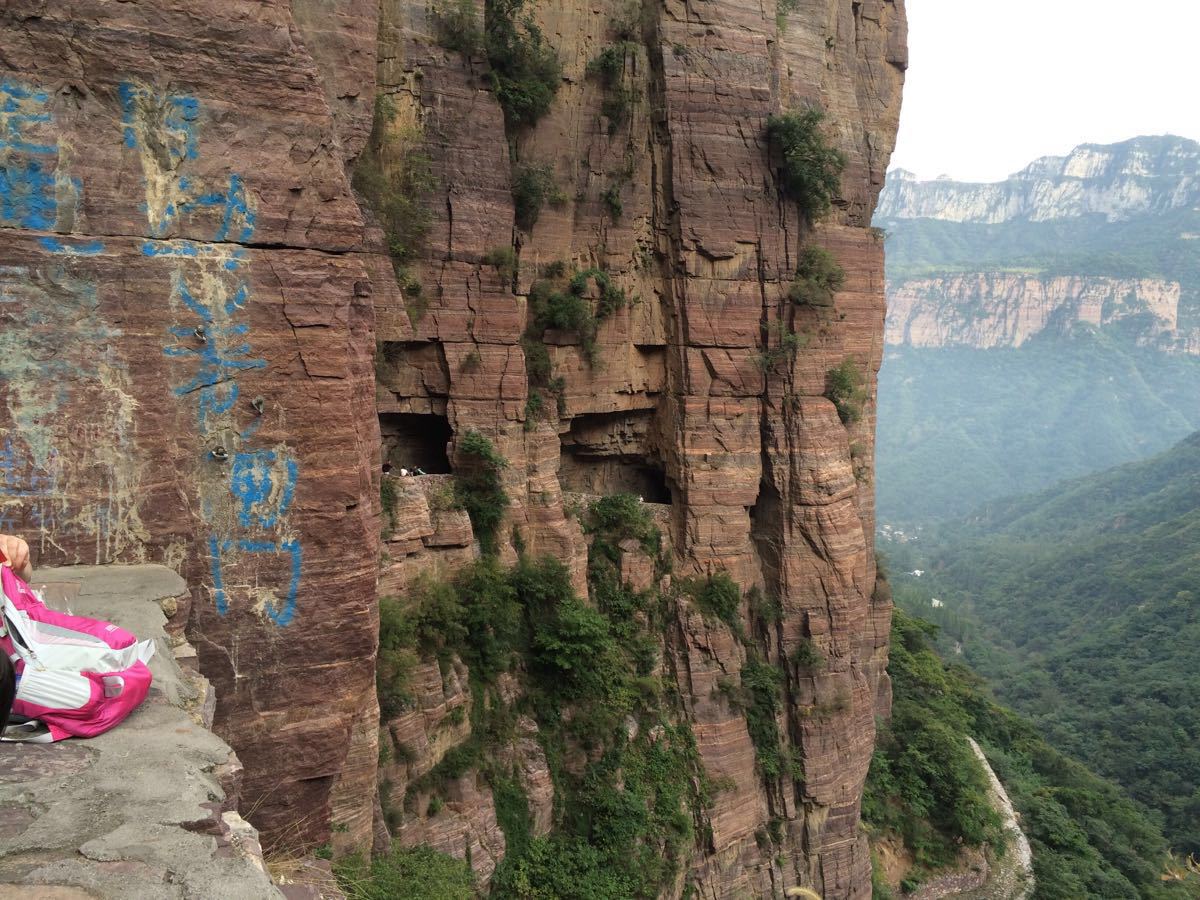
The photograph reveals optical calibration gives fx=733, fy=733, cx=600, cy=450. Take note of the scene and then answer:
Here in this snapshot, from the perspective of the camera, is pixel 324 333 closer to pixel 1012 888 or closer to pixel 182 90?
pixel 182 90

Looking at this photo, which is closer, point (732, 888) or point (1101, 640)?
point (732, 888)

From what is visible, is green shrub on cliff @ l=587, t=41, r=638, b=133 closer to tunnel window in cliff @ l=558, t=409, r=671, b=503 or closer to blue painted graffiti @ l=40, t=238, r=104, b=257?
tunnel window in cliff @ l=558, t=409, r=671, b=503

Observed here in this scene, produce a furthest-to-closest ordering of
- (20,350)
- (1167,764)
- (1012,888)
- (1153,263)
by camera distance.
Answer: (1153,263) < (1167,764) < (1012,888) < (20,350)

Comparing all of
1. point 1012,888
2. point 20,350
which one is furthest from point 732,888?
point 20,350

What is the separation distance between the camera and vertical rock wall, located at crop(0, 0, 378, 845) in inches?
278

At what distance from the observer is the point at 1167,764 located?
34.2 metres

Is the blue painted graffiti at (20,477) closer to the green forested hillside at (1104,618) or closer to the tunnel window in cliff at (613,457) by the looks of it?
the tunnel window in cliff at (613,457)

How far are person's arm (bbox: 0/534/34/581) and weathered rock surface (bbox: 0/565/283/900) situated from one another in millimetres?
1414

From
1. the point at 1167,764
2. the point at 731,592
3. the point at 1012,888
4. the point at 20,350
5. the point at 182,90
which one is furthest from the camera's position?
the point at 1167,764

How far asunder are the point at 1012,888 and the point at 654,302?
827 inches

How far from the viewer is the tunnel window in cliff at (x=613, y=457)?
1878 centimetres

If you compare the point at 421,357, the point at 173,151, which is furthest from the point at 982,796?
the point at 173,151

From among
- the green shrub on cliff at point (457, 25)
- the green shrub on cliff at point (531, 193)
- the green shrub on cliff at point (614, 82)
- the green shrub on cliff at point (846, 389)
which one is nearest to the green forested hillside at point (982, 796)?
the green shrub on cliff at point (846, 389)

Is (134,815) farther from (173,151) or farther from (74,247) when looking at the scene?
(173,151)
